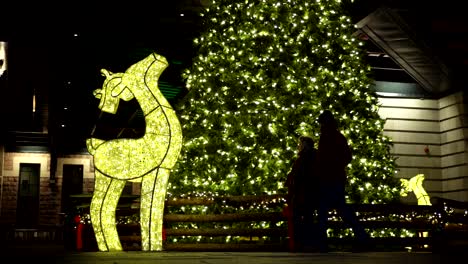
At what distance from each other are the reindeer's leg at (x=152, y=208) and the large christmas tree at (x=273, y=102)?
2.78 meters

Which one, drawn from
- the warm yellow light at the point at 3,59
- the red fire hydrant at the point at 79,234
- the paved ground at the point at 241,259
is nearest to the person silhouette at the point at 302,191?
the paved ground at the point at 241,259

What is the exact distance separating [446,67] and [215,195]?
9.21m

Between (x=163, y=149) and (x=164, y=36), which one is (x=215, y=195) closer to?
(x=163, y=149)

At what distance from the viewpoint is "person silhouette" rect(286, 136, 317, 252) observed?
10.5 m

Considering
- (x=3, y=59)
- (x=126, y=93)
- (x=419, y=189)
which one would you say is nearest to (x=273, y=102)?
(x=126, y=93)

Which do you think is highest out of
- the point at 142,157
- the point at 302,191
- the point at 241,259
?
the point at 142,157

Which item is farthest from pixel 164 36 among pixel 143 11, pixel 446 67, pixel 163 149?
pixel 446 67

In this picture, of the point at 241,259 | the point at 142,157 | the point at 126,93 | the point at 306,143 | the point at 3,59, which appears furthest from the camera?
the point at 3,59

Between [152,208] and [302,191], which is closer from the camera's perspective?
[152,208]

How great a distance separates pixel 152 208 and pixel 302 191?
2.50 metres

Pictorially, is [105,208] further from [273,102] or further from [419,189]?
[419,189]

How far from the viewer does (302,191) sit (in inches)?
417

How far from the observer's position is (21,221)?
26.6 meters

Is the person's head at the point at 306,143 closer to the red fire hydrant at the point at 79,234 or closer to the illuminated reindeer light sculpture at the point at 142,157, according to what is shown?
the illuminated reindeer light sculpture at the point at 142,157
